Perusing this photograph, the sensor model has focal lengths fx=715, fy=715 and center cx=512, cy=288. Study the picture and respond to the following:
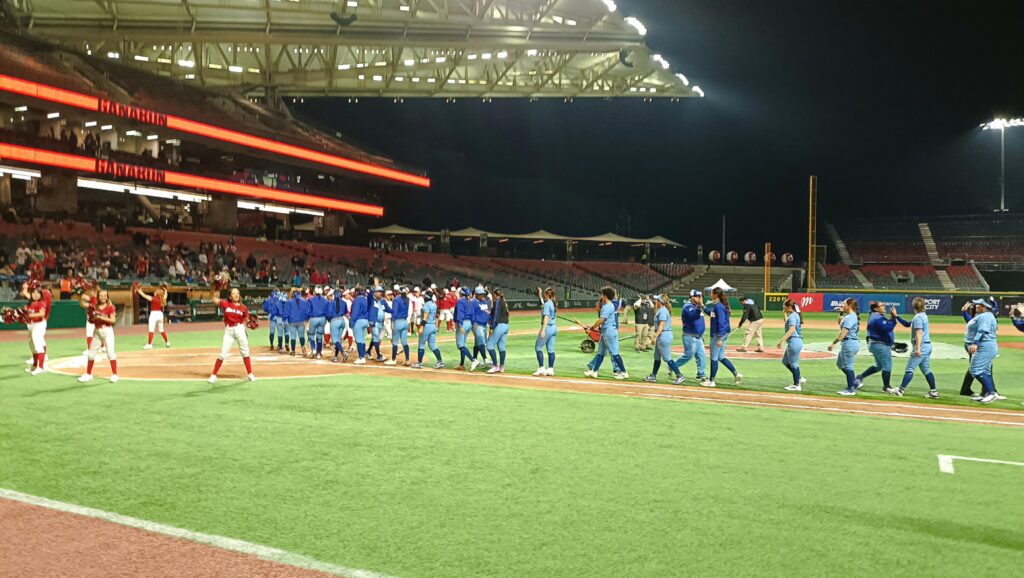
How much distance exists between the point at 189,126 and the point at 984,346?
125ft

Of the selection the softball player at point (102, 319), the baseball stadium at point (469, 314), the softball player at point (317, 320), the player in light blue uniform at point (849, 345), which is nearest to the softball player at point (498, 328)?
the baseball stadium at point (469, 314)

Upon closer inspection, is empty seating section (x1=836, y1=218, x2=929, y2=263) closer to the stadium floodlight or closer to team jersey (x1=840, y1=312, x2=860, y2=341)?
the stadium floodlight

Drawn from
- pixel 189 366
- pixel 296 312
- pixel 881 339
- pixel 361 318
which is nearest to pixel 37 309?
pixel 189 366

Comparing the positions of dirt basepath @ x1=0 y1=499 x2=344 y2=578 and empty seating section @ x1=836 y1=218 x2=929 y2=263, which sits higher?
empty seating section @ x1=836 y1=218 x2=929 y2=263

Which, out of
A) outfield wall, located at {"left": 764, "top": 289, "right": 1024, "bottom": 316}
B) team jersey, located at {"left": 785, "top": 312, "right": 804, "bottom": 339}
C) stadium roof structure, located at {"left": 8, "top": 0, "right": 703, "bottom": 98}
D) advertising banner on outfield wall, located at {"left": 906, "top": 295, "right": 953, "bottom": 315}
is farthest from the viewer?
advertising banner on outfield wall, located at {"left": 906, "top": 295, "right": 953, "bottom": 315}

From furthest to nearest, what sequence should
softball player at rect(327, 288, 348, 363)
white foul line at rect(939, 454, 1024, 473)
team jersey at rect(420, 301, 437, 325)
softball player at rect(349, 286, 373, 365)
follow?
softball player at rect(327, 288, 348, 363), softball player at rect(349, 286, 373, 365), team jersey at rect(420, 301, 437, 325), white foul line at rect(939, 454, 1024, 473)

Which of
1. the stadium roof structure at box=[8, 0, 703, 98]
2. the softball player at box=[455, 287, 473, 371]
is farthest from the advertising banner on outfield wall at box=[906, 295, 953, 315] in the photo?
the softball player at box=[455, 287, 473, 371]

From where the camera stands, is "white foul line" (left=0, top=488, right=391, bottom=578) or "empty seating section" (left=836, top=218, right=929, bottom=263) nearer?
"white foul line" (left=0, top=488, right=391, bottom=578)

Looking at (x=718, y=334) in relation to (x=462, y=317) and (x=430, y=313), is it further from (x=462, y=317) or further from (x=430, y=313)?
(x=430, y=313)

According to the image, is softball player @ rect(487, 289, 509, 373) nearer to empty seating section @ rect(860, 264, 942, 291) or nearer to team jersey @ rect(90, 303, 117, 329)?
team jersey @ rect(90, 303, 117, 329)

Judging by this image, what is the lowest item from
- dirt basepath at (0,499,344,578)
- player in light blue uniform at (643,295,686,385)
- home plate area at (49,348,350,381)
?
dirt basepath at (0,499,344,578)

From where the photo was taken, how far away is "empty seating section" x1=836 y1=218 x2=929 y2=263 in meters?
62.4

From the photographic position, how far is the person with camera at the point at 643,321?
21.0 m

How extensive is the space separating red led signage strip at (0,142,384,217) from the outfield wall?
30.1 m
